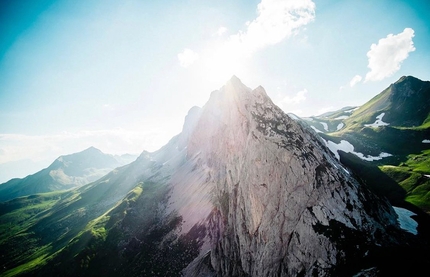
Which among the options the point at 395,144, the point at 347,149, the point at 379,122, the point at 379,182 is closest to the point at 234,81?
the point at 379,182

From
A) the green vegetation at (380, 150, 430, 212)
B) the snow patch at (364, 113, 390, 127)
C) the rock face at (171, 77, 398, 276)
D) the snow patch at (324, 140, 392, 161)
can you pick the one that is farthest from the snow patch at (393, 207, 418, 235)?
the snow patch at (364, 113, 390, 127)

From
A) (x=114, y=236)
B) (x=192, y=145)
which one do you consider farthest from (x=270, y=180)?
(x=192, y=145)

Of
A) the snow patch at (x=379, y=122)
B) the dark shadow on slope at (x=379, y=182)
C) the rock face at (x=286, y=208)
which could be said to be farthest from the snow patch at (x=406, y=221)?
the snow patch at (x=379, y=122)

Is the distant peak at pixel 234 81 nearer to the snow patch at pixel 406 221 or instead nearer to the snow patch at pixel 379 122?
the snow patch at pixel 406 221

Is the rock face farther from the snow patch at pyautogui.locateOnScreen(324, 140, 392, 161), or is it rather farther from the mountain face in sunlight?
the snow patch at pyautogui.locateOnScreen(324, 140, 392, 161)

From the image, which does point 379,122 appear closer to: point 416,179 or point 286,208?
point 416,179

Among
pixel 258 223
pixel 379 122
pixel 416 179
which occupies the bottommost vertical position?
pixel 379 122
